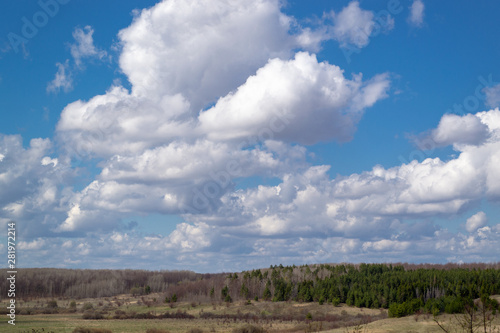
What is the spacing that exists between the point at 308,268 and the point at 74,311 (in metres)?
55.0

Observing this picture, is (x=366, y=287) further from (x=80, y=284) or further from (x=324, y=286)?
(x=80, y=284)

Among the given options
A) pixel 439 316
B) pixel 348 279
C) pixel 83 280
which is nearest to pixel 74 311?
pixel 348 279

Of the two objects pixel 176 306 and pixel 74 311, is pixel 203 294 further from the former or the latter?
pixel 74 311

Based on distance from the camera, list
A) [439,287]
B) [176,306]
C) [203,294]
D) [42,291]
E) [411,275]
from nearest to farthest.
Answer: [439,287] < [411,275] < [176,306] < [203,294] < [42,291]

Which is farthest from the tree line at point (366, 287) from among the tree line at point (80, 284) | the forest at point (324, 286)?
the tree line at point (80, 284)

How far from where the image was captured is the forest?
7038 centimetres

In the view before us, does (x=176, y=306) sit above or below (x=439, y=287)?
below

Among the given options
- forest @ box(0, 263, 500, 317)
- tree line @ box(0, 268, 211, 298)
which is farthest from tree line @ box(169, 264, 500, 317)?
tree line @ box(0, 268, 211, 298)

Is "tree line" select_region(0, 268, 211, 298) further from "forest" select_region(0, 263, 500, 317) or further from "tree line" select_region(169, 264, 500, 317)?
"tree line" select_region(169, 264, 500, 317)

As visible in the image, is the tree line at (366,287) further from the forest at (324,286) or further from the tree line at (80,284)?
the tree line at (80,284)

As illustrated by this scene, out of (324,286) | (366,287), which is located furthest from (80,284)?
(366,287)

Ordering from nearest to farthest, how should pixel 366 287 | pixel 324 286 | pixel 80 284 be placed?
pixel 366 287 < pixel 324 286 < pixel 80 284

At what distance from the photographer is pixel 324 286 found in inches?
4006

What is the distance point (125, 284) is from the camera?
182000mm
